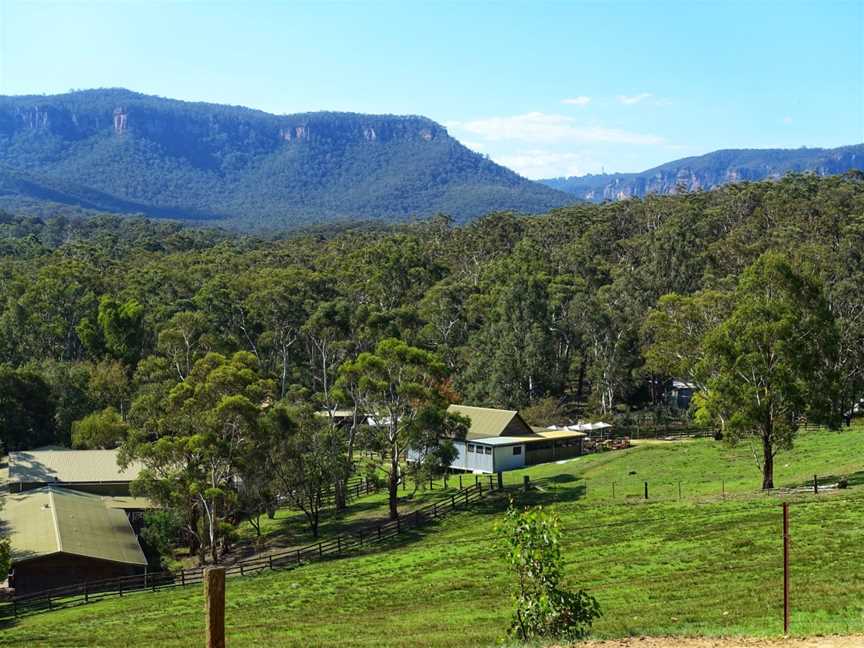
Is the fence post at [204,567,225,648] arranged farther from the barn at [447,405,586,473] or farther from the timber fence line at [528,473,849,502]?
the barn at [447,405,586,473]

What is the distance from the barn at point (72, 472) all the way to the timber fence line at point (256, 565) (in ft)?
45.1

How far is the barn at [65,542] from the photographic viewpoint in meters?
35.7

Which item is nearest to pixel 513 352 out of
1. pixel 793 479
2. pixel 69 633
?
pixel 793 479

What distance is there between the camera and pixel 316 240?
158 metres

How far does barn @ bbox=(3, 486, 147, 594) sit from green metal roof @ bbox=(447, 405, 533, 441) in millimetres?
20286

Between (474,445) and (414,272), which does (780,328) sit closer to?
(474,445)

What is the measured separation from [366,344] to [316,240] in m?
94.3

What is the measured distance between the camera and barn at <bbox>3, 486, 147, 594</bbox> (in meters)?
35.7

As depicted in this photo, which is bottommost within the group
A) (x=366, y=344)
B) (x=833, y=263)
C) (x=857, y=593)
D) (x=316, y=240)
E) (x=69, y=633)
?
(x=69, y=633)

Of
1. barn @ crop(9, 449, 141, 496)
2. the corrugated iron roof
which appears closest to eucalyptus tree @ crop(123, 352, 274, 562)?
barn @ crop(9, 449, 141, 496)

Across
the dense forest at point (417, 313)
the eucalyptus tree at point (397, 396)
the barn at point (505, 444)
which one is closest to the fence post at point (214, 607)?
the eucalyptus tree at point (397, 396)

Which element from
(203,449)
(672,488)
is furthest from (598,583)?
(203,449)

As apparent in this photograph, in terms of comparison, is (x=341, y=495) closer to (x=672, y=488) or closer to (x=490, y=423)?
(x=490, y=423)

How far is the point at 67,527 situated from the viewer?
3912 cm
